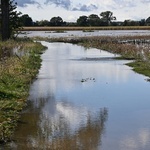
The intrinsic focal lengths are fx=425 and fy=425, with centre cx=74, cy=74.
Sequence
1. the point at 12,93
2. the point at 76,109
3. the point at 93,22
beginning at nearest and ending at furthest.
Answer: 1. the point at 76,109
2. the point at 12,93
3. the point at 93,22

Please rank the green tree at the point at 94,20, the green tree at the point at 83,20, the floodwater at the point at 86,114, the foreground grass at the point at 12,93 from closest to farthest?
the floodwater at the point at 86,114, the foreground grass at the point at 12,93, the green tree at the point at 94,20, the green tree at the point at 83,20

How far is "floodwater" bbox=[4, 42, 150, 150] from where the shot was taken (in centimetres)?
1004

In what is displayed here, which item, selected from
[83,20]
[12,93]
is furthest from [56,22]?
[12,93]

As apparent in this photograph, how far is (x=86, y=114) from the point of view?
42.8 ft

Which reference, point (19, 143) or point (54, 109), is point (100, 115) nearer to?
point (54, 109)

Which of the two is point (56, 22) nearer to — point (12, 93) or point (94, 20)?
point (94, 20)

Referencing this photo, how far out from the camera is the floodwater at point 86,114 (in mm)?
10039

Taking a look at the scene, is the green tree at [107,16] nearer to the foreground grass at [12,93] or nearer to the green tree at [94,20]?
the green tree at [94,20]

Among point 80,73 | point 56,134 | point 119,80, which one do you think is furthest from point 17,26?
point 56,134

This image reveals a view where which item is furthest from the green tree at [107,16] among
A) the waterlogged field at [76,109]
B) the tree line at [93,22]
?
the waterlogged field at [76,109]

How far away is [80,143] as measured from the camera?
32.7 ft

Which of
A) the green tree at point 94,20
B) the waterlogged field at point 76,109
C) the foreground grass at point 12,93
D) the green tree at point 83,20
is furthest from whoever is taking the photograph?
the green tree at point 83,20

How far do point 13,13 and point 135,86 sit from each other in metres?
36.4

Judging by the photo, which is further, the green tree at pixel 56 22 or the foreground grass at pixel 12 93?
the green tree at pixel 56 22
